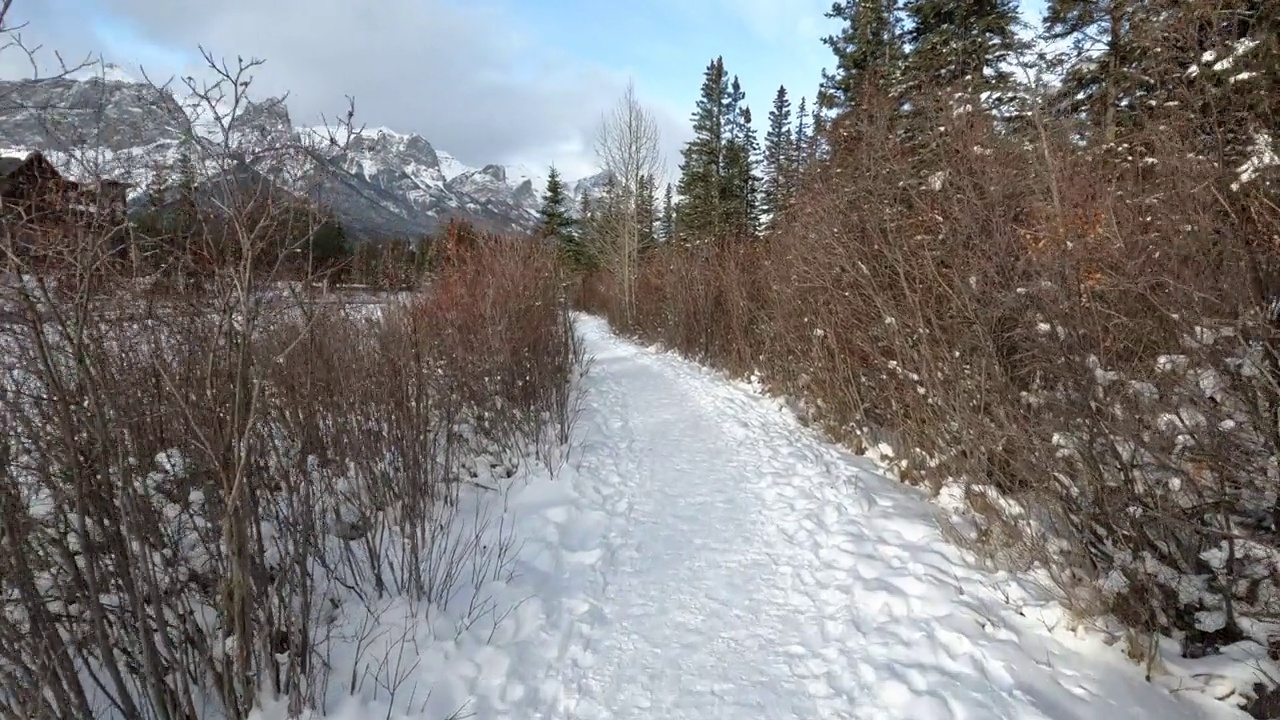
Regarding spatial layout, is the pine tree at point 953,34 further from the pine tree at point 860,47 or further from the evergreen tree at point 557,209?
the evergreen tree at point 557,209

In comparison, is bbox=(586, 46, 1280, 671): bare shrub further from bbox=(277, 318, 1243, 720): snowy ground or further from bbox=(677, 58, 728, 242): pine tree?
bbox=(677, 58, 728, 242): pine tree

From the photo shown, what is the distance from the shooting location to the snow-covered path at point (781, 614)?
2.57 meters

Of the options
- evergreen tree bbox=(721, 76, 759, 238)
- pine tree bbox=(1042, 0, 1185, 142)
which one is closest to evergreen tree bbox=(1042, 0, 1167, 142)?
pine tree bbox=(1042, 0, 1185, 142)

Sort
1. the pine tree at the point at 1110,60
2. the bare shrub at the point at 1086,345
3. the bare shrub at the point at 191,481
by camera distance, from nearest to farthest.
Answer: the bare shrub at the point at 191,481
the bare shrub at the point at 1086,345
the pine tree at the point at 1110,60

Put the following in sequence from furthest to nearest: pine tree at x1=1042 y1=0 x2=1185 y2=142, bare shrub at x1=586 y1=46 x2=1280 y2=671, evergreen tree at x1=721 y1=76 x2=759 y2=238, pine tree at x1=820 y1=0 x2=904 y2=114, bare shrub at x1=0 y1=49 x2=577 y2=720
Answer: evergreen tree at x1=721 y1=76 x2=759 y2=238 → pine tree at x1=820 y1=0 x2=904 y2=114 → pine tree at x1=1042 y1=0 x2=1185 y2=142 → bare shrub at x1=586 y1=46 x2=1280 y2=671 → bare shrub at x1=0 y1=49 x2=577 y2=720

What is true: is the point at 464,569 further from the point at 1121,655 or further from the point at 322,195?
the point at 1121,655

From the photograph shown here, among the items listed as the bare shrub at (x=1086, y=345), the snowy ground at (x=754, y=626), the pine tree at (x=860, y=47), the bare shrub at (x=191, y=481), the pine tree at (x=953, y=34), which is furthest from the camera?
the pine tree at (x=860, y=47)

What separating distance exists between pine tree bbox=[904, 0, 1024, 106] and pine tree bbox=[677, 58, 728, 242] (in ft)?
46.7

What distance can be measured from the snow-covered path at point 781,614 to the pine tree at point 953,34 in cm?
803

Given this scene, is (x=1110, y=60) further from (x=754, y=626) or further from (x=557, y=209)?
(x=557, y=209)

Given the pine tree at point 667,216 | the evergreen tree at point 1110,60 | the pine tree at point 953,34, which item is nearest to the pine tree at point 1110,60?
the evergreen tree at point 1110,60

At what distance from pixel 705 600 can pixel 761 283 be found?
8.45m

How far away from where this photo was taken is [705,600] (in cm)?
350

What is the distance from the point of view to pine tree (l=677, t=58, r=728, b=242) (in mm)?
26656
